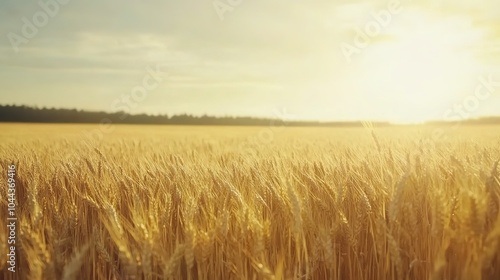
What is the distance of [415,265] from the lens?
1869mm

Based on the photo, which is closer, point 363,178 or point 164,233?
point 164,233

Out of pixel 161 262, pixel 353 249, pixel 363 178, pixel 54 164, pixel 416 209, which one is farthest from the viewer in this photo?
pixel 54 164

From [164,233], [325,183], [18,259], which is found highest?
[325,183]

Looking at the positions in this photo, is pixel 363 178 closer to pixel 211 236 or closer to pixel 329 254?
pixel 329 254

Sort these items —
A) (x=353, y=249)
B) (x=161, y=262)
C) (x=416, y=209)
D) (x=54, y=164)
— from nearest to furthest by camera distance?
(x=161, y=262) < (x=353, y=249) < (x=416, y=209) < (x=54, y=164)

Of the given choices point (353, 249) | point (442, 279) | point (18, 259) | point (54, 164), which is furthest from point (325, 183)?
point (54, 164)

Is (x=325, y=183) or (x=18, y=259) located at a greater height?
(x=325, y=183)

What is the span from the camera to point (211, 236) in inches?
67.0

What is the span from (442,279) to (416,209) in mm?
525


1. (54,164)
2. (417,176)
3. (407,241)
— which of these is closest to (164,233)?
(407,241)

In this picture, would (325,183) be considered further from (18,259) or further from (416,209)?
(18,259)

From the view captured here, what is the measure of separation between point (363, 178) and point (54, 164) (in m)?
2.08

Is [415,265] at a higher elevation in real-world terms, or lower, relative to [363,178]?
lower

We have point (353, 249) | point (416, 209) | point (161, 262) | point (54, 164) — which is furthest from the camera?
point (54, 164)
